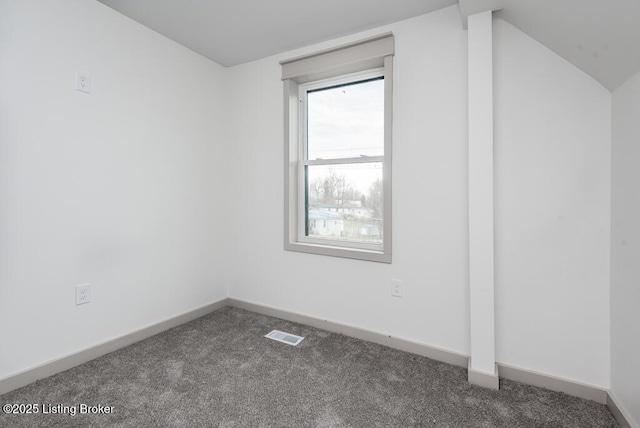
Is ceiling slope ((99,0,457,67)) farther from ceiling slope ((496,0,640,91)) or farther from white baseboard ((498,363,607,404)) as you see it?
white baseboard ((498,363,607,404))

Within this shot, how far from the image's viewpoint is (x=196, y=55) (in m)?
2.74

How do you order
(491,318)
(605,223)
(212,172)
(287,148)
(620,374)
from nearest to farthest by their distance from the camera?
1. (620,374)
2. (605,223)
3. (491,318)
4. (287,148)
5. (212,172)

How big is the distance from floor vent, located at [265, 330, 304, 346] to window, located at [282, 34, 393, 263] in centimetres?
70

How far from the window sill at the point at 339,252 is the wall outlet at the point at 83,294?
1.45 metres

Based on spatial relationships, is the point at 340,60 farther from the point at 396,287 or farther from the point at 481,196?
the point at 396,287

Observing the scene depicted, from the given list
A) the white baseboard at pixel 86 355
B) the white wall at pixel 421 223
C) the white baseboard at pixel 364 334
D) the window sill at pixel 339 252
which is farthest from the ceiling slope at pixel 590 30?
the white baseboard at pixel 86 355

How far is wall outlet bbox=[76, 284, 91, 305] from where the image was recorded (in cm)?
197

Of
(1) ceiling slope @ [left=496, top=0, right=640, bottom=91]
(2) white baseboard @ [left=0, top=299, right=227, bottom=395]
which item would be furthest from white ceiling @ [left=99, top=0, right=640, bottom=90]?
(2) white baseboard @ [left=0, top=299, right=227, bottom=395]

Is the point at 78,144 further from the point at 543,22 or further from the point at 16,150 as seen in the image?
the point at 543,22

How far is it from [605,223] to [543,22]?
112cm

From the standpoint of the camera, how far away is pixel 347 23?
2.23m

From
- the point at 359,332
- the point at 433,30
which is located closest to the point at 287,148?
the point at 433,30

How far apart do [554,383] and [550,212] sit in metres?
0.98

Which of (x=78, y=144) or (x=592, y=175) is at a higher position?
(x=78, y=144)
